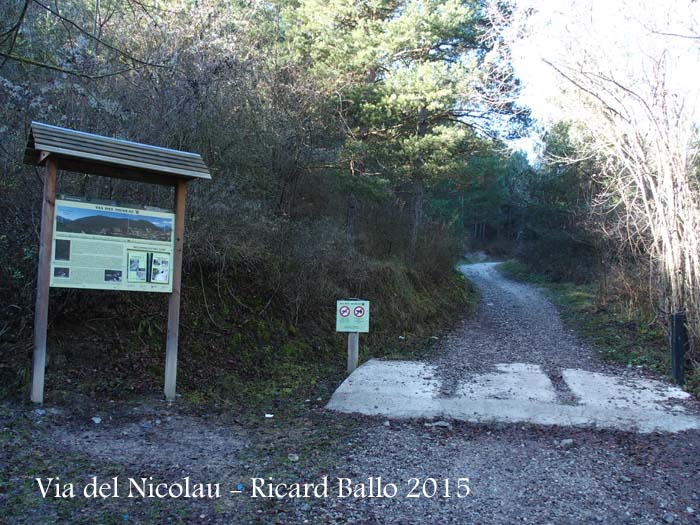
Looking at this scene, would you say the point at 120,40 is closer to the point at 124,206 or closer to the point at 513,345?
the point at 124,206

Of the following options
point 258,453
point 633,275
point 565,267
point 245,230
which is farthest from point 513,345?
point 565,267

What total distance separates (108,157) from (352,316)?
4614 mm

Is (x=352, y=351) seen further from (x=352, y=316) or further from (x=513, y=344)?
(x=513, y=344)

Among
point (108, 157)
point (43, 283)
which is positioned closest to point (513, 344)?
point (108, 157)

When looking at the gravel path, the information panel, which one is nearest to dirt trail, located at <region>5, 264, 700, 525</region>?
the gravel path

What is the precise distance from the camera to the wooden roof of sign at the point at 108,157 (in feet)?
19.5

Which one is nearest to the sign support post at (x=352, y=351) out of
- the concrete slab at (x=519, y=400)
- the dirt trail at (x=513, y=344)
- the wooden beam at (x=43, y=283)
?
the concrete slab at (x=519, y=400)

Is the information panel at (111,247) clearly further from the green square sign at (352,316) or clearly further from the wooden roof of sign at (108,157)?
the green square sign at (352,316)

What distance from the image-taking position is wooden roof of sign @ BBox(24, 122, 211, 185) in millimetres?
5938

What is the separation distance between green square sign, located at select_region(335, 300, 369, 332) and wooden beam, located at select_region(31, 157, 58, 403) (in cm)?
449

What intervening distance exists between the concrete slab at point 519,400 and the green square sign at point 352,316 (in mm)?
745

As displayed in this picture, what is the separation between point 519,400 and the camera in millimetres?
7375

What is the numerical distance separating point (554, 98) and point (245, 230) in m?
6.28

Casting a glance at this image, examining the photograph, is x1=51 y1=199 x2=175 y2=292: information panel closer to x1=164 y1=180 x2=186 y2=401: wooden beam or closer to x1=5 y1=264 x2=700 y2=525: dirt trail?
x1=164 y1=180 x2=186 y2=401: wooden beam
